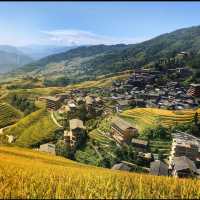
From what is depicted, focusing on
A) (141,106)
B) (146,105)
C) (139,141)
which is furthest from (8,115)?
(139,141)

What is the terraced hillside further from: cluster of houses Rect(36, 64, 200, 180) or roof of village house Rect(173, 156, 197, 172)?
roof of village house Rect(173, 156, 197, 172)

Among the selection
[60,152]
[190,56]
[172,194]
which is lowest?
[60,152]

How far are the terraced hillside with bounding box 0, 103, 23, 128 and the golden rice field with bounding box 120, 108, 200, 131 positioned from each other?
26.3 meters

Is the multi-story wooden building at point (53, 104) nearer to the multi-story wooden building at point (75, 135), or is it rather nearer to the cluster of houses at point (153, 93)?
the cluster of houses at point (153, 93)

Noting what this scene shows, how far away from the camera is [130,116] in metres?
68.9

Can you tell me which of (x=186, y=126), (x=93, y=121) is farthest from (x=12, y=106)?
(x=186, y=126)

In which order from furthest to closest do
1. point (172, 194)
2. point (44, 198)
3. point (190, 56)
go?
point (190, 56), point (172, 194), point (44, 198)

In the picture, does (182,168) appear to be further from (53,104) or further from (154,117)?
(53,104)

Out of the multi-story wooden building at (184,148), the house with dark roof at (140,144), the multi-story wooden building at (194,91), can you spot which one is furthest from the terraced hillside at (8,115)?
the multi-story wooden building at (194,91)

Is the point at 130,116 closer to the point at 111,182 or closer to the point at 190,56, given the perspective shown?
the point at 111,182

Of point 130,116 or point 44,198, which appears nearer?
point 44,198

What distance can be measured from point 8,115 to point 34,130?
1987 centimetres

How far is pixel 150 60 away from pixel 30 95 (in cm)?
8293

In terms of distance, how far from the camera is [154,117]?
64.8 metres
